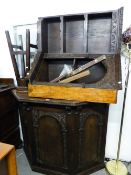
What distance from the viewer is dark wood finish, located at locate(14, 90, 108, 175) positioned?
5.67 ft

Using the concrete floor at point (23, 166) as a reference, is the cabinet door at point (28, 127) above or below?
above

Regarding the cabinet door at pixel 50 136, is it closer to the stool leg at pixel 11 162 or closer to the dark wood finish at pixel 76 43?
the dark wood finish at pixel 76 43

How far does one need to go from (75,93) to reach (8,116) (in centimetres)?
114

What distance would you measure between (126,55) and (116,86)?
0.57 metres

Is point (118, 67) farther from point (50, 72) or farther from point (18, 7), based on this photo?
point (18, 7)

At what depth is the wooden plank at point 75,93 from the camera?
1.51m

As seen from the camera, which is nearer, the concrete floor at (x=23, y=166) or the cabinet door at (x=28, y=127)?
the cabinet door at (x=28, y=127)

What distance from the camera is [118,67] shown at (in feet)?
5.30

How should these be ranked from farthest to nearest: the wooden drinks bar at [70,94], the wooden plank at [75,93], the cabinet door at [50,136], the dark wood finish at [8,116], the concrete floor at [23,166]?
the dark wood finish at [8,116] < the concrete floor at [23,166] < the cabinet door at [50,136] < the wooden drinks bar at [70,94] < the wooden plank at [75,93]

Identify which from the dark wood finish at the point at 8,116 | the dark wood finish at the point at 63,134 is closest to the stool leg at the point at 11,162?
the dark wood finish at the point at 63,134

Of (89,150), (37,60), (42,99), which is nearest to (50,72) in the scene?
(37,60)

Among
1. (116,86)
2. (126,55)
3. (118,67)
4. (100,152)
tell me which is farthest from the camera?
(100,152)

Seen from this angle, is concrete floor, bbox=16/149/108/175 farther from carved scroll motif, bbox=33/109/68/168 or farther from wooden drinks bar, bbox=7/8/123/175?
carved scroll motif, bbox=33/109/68/168

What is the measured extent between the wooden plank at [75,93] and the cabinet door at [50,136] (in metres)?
0.17
